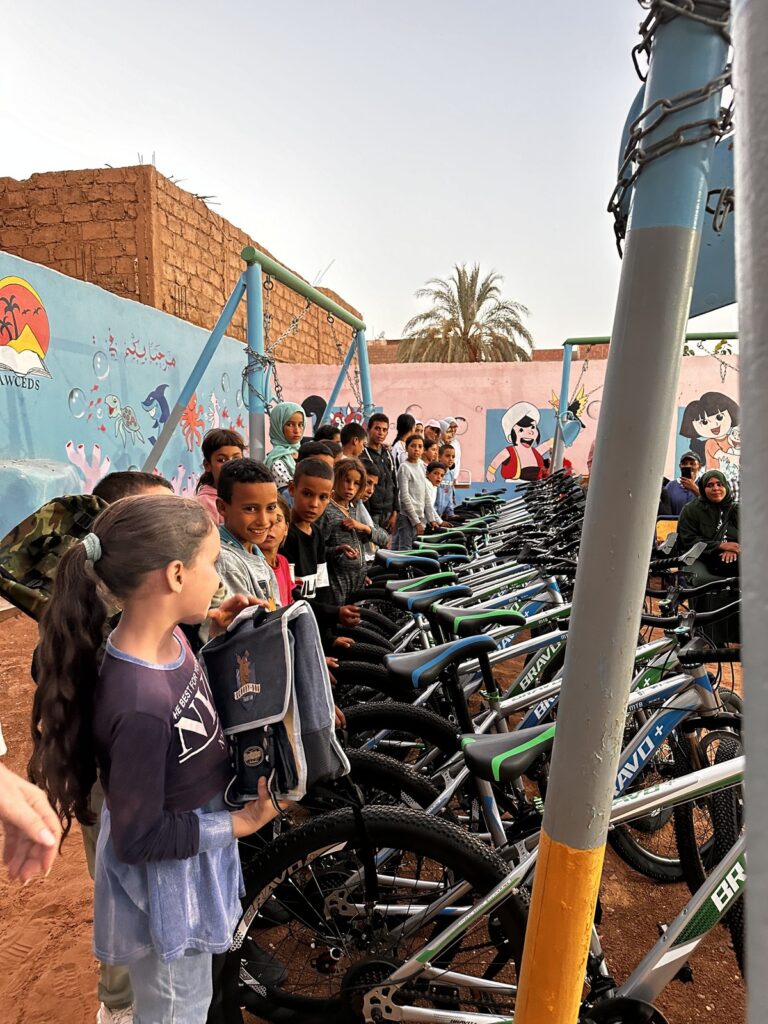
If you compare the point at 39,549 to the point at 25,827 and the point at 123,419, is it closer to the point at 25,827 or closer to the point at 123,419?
the point at 25,827

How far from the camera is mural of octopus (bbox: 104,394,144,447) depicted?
704 centimetres

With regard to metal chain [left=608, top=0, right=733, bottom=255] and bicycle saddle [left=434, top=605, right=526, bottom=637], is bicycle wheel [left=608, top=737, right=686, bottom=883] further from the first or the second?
metal chain [left=608, top=0, right=733, bottom=255]

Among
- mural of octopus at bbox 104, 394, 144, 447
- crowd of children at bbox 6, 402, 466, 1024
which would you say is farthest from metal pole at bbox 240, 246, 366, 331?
crowd of children at bbox 6, 402, 466, 1024

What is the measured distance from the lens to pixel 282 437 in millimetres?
4715

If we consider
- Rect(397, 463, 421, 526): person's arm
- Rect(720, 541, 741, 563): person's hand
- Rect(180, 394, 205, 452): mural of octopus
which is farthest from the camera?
Rect(180, 394, 205, 452): mural of octopus

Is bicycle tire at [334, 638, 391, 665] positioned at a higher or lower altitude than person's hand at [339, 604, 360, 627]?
lower

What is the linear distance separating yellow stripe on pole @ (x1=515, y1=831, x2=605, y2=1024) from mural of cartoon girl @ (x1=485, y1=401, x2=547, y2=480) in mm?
11043

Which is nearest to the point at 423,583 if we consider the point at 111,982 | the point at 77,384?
the point at 111,982

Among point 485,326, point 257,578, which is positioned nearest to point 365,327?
point 257,578

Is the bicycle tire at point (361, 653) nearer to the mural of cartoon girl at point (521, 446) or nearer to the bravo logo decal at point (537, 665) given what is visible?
the bravo logo decal at point (537, 665)

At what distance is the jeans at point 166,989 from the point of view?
4.49 ft

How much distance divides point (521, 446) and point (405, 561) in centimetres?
855

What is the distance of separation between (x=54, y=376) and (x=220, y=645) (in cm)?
565

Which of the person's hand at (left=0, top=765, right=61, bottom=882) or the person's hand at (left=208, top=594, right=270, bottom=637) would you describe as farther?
the person's hand at (left=208, top=594, right=270, bottom=637)
